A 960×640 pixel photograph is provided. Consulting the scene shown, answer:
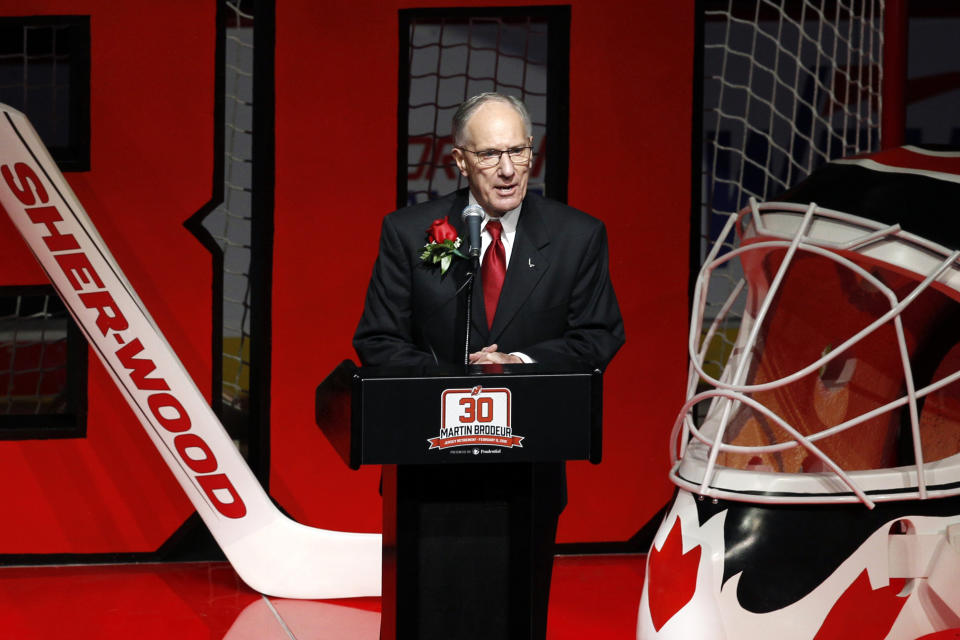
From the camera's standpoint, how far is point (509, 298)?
226 centimetres

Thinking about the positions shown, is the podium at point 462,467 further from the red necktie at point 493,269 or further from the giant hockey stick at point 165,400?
the giant hockey stick at point 165,400

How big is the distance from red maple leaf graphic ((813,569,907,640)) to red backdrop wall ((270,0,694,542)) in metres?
1.58

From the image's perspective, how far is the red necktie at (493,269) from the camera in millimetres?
2293

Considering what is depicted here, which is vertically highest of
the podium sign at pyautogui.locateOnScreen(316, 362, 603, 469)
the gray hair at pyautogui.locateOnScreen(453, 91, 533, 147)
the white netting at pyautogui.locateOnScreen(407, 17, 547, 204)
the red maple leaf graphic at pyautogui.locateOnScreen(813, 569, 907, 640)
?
the white netting at pyautogui.locateOnScreen(407, 17, 547, 204)

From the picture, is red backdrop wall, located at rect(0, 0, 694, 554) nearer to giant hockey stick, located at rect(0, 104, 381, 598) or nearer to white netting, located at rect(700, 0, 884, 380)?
giant hockey stick, located at rect(0, 104, 381, 598)

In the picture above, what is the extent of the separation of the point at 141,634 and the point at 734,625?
5.73 ft

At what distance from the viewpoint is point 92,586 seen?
11.7ft

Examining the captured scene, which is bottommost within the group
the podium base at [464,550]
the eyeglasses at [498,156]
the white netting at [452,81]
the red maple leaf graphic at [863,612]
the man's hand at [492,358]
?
the red maple leaf graphic at [863,612]

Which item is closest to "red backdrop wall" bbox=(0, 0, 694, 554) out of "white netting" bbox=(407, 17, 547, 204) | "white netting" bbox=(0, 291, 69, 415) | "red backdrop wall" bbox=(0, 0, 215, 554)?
"red backdrop wall" bbox=(0, 0, 215, 554)

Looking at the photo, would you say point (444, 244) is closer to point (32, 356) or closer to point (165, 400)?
point (165, 400)

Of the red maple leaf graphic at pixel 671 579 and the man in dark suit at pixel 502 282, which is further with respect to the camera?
the red maple leaf graphic at pixel 671 579

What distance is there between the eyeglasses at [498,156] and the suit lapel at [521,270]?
178mm

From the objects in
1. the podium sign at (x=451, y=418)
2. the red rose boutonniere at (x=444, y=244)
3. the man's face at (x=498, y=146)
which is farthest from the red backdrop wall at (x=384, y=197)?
the podium sign at (x=451, y=418)

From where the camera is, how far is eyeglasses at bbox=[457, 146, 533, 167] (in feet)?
7.15
